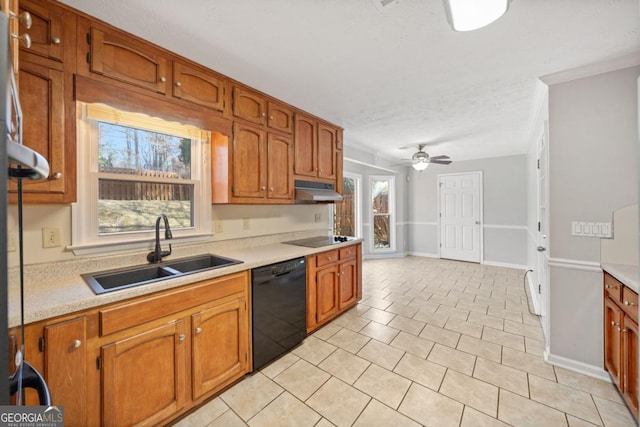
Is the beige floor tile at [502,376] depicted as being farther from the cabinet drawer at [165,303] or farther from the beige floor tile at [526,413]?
the cabinet drawer at [165,303]

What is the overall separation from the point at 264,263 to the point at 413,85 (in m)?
2.05

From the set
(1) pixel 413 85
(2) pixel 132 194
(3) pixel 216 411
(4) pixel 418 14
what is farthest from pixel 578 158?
(2) pixel 132 194

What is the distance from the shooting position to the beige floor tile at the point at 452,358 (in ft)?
6.71

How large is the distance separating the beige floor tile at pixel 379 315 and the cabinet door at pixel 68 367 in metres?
2.45

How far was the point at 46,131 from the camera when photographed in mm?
1316

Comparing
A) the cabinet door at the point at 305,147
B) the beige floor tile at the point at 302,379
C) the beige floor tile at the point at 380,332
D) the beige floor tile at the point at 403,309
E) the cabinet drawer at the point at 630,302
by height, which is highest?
the cabinet door at the point at 305,147

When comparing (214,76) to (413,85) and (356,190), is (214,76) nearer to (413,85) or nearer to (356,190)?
(413,85)

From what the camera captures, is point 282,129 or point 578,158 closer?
point 578,158

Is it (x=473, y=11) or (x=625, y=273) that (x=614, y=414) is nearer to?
(x=625, y=273)

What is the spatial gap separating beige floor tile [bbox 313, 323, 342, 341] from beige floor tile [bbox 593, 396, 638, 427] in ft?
6.27

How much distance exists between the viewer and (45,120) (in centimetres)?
132

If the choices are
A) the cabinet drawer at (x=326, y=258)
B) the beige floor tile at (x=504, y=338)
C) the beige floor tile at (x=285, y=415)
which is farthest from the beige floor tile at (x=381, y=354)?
the beige floor tile at (x=504, y=338)

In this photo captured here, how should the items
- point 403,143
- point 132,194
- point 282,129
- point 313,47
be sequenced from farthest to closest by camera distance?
point 403,143 → point 282,129 → point 132,194 → point 313,47

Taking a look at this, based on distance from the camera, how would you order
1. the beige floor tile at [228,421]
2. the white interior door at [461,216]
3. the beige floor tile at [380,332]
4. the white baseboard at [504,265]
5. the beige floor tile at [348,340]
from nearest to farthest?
1. the beige floor tile at [228,421]
2. the beige floor tile at [348,340]
3. the beige floor tile at [380,332]
4. the white baseboard at [504,265]
5. the white interior door at [461,216]
